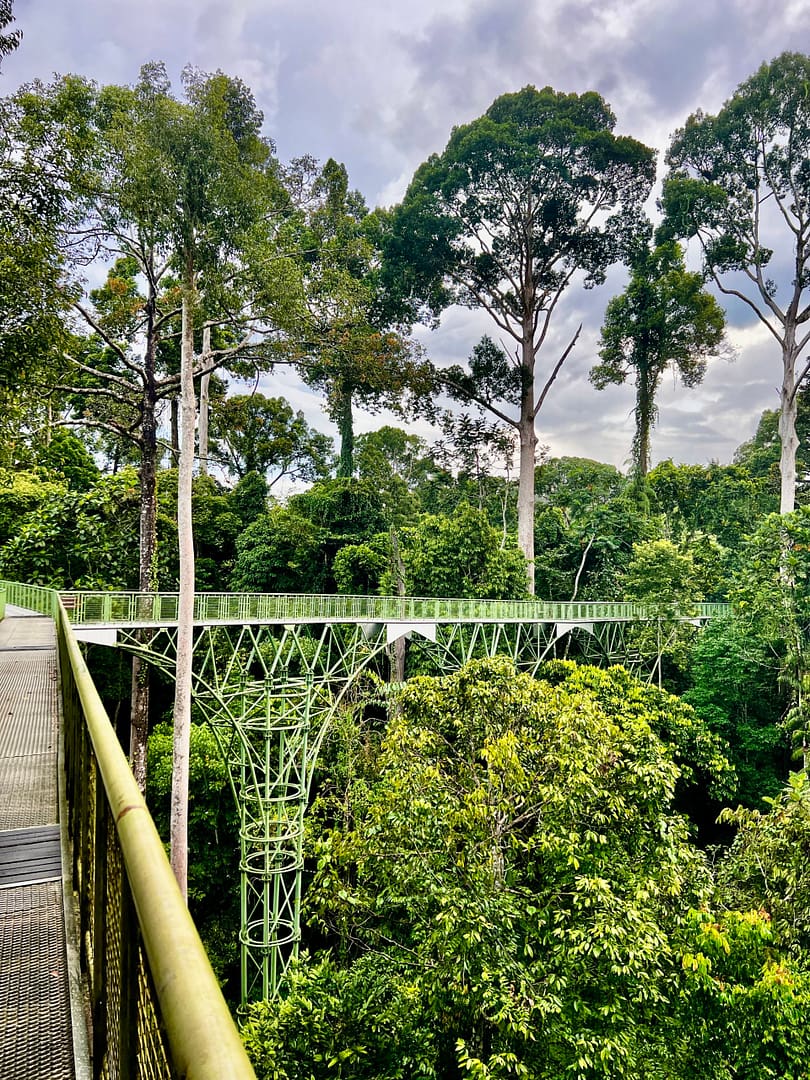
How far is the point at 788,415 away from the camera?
71.6 ft

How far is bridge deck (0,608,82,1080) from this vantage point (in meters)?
1.33

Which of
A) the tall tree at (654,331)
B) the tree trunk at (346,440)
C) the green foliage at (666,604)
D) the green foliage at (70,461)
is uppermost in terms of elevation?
the tall tree at (654,331)

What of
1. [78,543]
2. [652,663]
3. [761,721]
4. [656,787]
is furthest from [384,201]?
[656,787]

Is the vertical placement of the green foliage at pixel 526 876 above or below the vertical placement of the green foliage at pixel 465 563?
below

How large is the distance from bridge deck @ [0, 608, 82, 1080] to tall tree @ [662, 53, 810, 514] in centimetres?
2293

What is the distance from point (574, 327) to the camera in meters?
25.1

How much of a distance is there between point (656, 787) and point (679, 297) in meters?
23.6

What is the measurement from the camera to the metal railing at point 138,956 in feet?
1.58

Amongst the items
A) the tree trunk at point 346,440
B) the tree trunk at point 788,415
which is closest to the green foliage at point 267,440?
the tree trunk at point 346,440

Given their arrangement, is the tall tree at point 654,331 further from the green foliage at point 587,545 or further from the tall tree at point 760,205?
the green foliage at point 587,545

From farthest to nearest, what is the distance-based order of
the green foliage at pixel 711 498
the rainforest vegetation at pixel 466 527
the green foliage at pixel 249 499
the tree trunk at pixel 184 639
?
the green foliage at pixel 711 498 → the green foliage at pixel 249 499 → the tree trunk at pixel 184 639 → the rainforest vegetation at pixel 466 527

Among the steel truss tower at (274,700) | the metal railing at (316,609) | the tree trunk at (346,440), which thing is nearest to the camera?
the metal railing at (316,609)

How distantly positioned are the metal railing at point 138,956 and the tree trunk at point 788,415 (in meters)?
24.1

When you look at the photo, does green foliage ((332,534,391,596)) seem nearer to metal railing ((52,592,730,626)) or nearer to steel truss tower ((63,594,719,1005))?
steel truss tower ((63,594,719,1005))
